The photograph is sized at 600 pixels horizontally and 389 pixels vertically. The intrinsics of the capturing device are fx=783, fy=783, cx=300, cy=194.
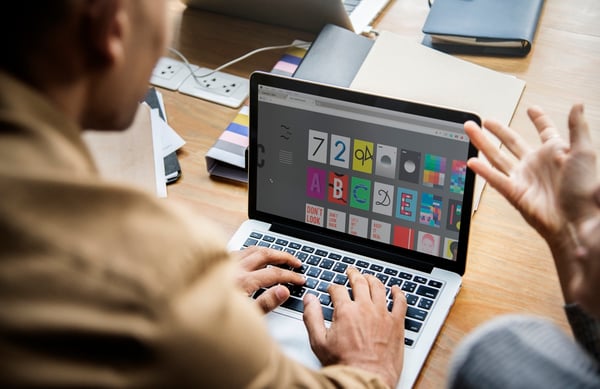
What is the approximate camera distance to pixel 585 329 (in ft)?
2.70

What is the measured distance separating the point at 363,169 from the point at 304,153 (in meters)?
0.09

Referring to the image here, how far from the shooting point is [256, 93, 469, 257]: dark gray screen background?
40.8 inches

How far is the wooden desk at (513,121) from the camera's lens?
1054 millimetres

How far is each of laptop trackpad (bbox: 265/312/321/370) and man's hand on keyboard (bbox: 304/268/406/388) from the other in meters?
0.02

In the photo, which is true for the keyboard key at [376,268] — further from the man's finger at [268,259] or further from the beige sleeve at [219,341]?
the beige sleeve at [219,341]

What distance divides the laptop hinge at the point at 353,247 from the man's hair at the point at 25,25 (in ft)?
1.91

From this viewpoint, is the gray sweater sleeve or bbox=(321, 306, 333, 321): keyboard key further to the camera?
bbox=(321, 306, 333, 321): keyboard key

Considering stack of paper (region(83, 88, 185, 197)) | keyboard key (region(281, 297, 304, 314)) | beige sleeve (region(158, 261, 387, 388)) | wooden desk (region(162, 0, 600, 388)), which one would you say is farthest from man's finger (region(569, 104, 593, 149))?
stack of paper (region(83, 88, 185, 197))

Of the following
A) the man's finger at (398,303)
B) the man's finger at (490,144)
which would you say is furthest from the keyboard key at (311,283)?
the man's finger at (490,144)

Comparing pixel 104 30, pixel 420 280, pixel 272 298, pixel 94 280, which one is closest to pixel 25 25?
pixel 104 30

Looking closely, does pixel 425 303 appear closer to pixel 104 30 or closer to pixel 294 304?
pixel 294 304

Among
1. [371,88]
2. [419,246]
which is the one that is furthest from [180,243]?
[371,88]

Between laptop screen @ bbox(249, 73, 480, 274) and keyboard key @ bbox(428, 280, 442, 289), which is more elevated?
laptop screen @ bbox(249, 73, 480, 274)

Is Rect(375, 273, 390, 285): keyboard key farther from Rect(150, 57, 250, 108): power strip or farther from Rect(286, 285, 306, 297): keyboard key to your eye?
Rect(150, 57, 250, 108): power strip
